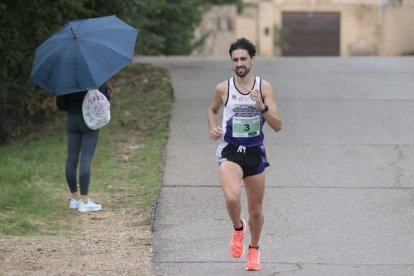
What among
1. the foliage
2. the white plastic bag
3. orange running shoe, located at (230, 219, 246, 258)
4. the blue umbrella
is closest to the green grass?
the foliage

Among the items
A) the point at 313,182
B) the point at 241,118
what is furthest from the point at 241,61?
the point at 313,182

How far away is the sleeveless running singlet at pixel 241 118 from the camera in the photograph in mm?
6438

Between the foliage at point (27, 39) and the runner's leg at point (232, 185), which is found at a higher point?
the foliage at point (27, 39)

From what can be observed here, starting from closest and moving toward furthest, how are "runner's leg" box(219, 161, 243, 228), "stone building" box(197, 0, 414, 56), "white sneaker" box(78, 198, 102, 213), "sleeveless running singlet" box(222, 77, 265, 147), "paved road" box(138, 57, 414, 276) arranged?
1. "runner's leg" box(219, 161, 243, 228)
2. "sleeveless running singlet" box(222, 77, 265, 147)
3. "paved road" box(138, 57, 414, 276)
4. "white sneaker" box(78, 198, 102, 213)
5. "stone building" box(197, 0, 414, 56)

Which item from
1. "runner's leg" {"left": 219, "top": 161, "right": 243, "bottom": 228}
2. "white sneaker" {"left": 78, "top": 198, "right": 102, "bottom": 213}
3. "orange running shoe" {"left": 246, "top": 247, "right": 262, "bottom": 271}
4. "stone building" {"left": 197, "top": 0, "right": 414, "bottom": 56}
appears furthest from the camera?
"stone building" {"left": 197, "top": 0, "right": 414, "bottom": 56}

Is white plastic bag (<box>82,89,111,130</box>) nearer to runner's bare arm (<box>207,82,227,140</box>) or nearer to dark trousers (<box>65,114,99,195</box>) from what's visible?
dark trousers (<box>65,114,99,195</box>)

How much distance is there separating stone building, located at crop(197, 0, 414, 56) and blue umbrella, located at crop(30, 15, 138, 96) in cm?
2129

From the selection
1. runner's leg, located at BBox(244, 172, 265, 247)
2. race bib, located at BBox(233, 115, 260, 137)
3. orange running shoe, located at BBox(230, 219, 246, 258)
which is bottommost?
orange running shoe, located at BBox(230, 219, 246, 258)

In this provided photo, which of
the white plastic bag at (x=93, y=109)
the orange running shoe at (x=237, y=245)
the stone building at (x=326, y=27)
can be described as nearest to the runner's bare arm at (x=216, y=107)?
the orange running shoe at (x=237, y=245)

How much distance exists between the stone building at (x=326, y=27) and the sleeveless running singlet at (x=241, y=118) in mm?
23141

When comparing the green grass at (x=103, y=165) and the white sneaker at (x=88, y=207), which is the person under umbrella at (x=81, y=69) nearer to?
the white sneaker at (x=88, y=207)

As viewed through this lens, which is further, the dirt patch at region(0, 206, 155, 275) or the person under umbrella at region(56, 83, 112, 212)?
the person under umbrella at region(56, 83, 112, 212)

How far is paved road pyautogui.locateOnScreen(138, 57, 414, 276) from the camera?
6996 millimetres

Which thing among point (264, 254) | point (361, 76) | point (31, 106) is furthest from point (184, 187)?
point (361, 76)
